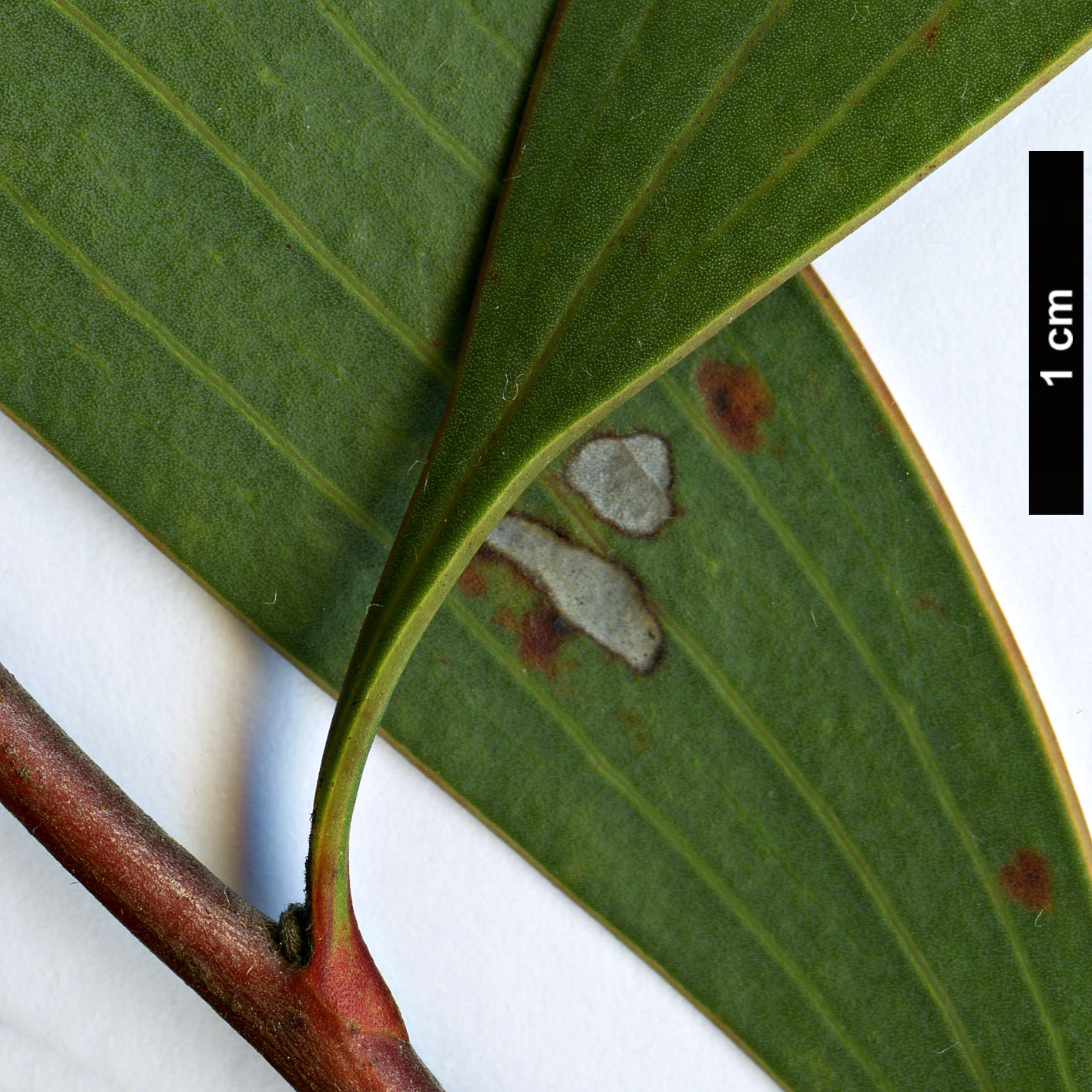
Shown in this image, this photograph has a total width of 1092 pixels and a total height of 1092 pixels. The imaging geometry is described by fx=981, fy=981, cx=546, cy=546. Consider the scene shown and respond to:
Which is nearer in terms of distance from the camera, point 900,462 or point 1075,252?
point 900,462

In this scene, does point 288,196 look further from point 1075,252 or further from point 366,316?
point 1075,252

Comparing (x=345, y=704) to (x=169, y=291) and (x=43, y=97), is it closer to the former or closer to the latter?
(x=169, y=291)

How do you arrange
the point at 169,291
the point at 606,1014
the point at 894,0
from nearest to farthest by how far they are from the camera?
the point at 894,0 → the point at 169,291 → the point at 606,1014

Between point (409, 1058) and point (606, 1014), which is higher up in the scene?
point (606, 1014)

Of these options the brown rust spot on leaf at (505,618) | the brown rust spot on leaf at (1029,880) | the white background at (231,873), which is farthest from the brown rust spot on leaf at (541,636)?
the brown rust spot on leaf at (1029,880)

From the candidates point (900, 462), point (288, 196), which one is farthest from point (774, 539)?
point (288, 196)

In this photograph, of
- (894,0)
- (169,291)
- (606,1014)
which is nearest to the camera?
(894,0)

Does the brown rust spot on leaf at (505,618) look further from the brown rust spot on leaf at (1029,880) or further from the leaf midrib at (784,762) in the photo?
the brown rust spot on leaf at (1029,880)

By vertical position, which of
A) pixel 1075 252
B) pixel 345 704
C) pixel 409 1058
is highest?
pixel 1075 252

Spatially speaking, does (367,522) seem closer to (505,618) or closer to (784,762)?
(505,618)
